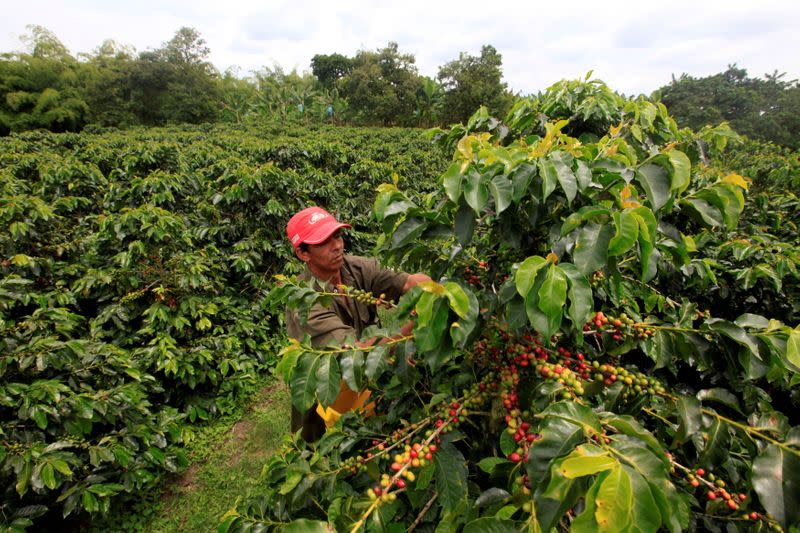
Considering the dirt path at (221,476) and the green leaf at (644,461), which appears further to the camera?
the dirt path at (221,476)

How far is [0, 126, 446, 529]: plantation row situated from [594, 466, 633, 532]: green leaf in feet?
9.53

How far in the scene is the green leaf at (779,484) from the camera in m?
0.69

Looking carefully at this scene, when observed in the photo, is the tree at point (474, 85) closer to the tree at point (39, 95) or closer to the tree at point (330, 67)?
the tree at point (330, 67)

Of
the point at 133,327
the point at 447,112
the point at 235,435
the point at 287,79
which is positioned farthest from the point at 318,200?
the point at 287,79

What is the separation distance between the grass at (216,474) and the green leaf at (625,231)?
2827 mm

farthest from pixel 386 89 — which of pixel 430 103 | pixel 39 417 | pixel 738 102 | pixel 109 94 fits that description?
pixel 39 417

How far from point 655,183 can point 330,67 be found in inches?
2086

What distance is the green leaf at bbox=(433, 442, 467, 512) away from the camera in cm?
105

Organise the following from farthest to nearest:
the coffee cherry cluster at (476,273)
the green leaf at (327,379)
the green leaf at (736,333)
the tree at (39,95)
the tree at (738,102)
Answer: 1. the tree at (738,102)
2. the tree at (39,95)
3. the coffee cherry cluster at (476,273)
4. the green leaf at (327,379)
5. the green leaf at (736,333)

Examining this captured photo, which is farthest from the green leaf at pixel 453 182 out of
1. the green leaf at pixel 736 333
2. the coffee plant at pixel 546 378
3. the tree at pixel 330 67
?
the tree at pixel 330 67

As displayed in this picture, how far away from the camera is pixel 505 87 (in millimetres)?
34594


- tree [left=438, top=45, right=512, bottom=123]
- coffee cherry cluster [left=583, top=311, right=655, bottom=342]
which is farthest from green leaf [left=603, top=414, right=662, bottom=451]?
tree [left=438, top=45, right=512, bottom=123]

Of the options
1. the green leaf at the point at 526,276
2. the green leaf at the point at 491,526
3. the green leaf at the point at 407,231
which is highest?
the green leaf at the point at 407,231

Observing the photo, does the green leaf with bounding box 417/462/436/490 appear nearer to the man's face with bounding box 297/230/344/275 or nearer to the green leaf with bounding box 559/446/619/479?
the green leaf with bounding box 559/446/619/479
